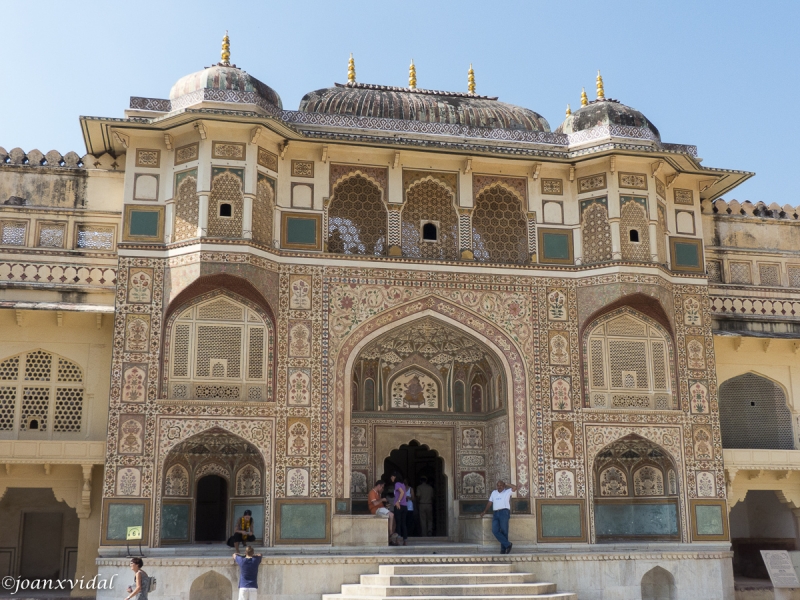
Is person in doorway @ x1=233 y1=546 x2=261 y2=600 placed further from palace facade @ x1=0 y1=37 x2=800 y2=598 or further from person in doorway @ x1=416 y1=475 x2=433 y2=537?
person in doorway @ x1=416 y1=475 x2=433 y2=537

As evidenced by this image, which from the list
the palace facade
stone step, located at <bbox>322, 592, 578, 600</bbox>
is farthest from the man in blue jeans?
stone step, located at <bbox>322, 592, 578, 600</bbox>

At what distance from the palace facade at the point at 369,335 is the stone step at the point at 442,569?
0.89 meters

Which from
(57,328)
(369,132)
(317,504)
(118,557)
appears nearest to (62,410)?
(57,328)

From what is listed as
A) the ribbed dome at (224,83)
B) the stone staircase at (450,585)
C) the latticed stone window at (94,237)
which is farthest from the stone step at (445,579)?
the ribbed dome at (224,83)

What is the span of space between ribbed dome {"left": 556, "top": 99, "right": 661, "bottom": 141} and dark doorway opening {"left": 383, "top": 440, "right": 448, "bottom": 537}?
19.1 ft

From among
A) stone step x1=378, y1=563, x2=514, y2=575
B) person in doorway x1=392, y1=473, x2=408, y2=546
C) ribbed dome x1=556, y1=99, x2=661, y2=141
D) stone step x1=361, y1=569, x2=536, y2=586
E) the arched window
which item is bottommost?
stone step x1=361, y1=569, x2=536, y2=586

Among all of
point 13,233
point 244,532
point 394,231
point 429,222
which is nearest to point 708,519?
point 429,222

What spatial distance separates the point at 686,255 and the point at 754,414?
3152 millimetres

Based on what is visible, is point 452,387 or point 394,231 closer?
point 394,231

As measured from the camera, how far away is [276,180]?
1465 centimetres

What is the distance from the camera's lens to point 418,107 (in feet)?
52.1

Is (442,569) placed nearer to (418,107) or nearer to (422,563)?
(422,563)

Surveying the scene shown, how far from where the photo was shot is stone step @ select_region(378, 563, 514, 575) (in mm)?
12742

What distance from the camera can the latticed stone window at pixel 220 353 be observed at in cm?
1380
